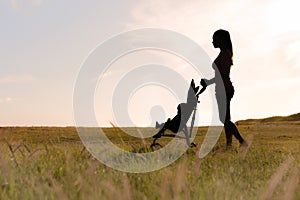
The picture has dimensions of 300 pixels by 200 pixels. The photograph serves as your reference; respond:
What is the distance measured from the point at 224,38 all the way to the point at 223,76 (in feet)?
3.47

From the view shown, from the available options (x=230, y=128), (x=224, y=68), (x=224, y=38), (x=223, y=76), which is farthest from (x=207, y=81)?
(x=230, y=128)

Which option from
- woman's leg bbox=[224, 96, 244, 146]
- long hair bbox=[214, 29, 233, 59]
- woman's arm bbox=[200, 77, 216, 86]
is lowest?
woman's leg bbox=[224, 96, 244, 146]

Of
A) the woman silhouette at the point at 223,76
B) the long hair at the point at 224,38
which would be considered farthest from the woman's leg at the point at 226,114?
the long hair at the point at 224,38

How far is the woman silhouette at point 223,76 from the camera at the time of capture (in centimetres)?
1098

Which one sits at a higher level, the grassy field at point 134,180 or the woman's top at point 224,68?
the woman's top at point 224,68

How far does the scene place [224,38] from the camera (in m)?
11.3

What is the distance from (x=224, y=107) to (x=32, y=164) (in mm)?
6310

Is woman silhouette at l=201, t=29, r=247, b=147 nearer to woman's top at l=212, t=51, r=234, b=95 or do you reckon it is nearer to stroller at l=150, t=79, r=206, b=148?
woman's top at l=212, t=51, r=234, b=95

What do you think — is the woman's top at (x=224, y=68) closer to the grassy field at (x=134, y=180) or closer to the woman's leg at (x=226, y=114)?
the woman's leg at (x=226, y=114)

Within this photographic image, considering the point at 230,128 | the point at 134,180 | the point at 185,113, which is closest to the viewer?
the point at 134,180

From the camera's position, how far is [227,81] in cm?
1116

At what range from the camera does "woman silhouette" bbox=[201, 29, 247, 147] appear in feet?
36.0

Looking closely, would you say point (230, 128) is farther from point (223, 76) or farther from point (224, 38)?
point (224, 38)

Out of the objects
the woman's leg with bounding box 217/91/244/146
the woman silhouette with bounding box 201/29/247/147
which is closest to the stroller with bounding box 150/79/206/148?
the woman silhouette with bounding box 201/29/247/147
